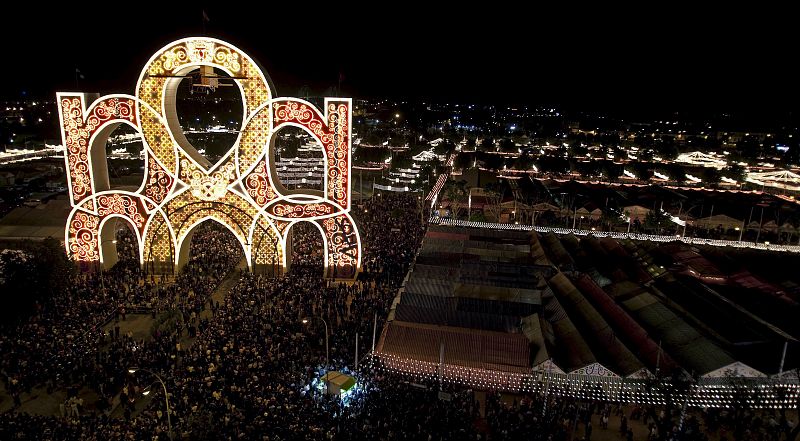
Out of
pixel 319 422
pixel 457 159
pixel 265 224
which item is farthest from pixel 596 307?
pixel 457 159

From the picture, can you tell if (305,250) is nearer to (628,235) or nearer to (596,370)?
(596,370)

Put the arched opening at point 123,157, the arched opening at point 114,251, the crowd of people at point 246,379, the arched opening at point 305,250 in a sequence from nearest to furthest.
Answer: the crowd of people at point 246,379, the arched opening at point 114,251, the arched opening at point 305,250, the arched opening at point 123,157

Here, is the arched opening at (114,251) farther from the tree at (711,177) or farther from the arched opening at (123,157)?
the tree at (711,177)

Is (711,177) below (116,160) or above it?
above

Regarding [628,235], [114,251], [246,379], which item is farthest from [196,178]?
[628,235]

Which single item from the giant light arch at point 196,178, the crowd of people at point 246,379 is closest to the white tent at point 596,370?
the crowd of people at point 246,379
